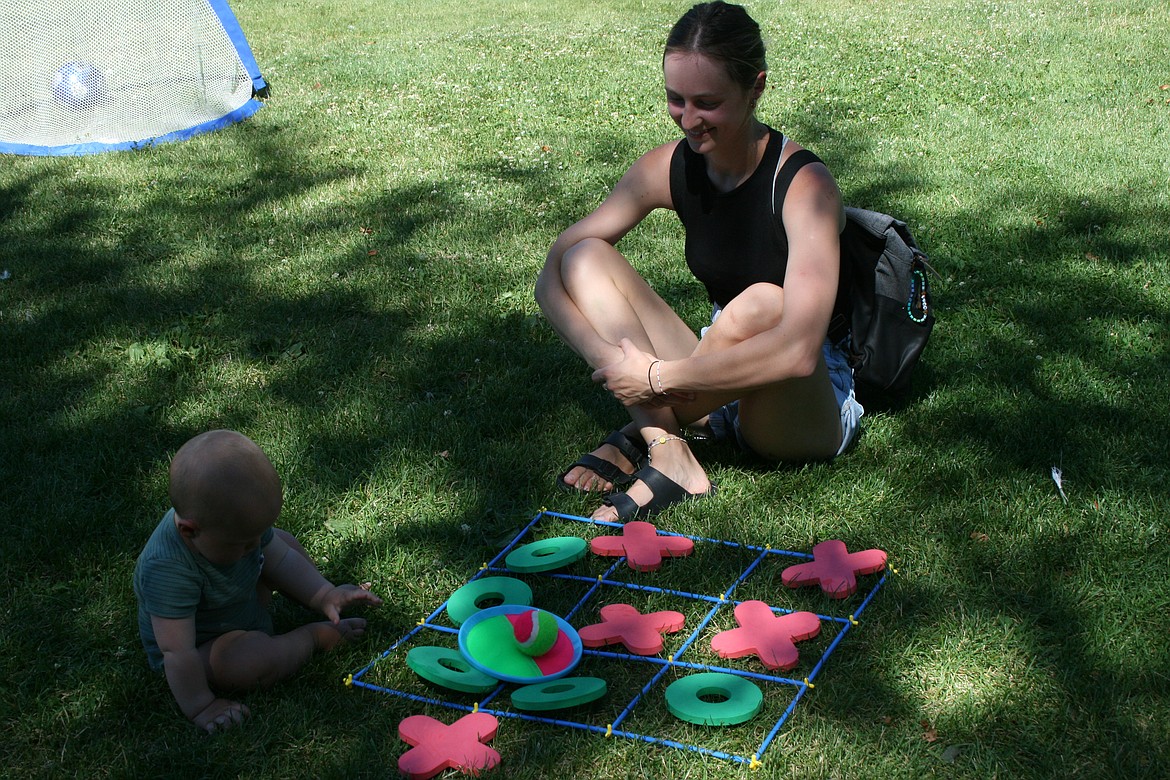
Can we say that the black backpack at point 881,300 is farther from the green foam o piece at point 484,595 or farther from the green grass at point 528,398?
the green foam o piece at point 484,595

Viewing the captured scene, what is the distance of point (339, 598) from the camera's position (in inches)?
110

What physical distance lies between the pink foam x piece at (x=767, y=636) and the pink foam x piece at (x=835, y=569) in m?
0.16

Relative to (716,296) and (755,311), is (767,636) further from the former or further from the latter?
(716,296)

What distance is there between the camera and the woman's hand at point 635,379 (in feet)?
10.8

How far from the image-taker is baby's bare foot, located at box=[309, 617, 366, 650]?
107 inches

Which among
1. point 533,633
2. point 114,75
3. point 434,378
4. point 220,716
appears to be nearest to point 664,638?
point 533,633

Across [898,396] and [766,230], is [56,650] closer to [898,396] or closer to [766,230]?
[766,230]

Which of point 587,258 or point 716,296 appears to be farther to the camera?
point 716,296

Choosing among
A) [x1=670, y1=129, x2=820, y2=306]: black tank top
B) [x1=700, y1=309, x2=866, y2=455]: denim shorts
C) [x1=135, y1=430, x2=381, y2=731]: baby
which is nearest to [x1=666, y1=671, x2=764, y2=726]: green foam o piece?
[x1=135, y1=430, x2=381, y2=731]: baby

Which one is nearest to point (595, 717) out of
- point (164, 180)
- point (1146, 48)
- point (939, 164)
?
point (939, 164)

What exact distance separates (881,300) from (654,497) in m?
0.99

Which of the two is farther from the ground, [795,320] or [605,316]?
[795,320]

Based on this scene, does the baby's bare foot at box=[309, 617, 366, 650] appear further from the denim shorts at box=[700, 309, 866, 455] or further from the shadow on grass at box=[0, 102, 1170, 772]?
the denim shorts at box=[700, 309, 866, 455]

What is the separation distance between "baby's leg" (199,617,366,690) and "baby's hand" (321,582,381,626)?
7cm
